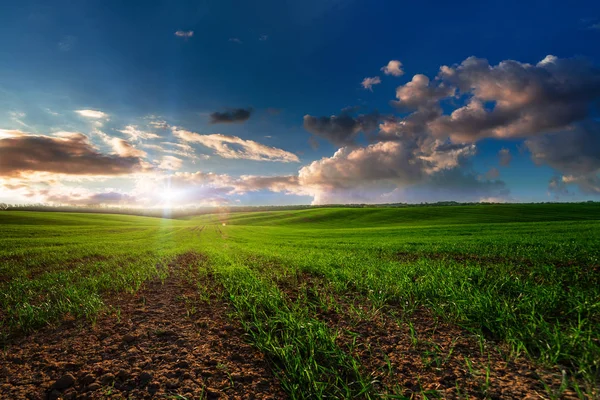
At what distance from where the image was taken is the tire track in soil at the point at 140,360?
10.1 feet

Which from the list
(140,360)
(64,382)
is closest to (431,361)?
(140,360)

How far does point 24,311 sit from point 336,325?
20.4 feet

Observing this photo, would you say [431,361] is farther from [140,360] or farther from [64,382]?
[64,382]

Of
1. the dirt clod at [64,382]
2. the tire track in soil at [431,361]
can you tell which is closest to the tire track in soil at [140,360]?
the dirt clod at [64,382]

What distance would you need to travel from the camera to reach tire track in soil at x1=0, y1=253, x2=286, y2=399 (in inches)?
121

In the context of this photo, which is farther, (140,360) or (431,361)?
(140,360)

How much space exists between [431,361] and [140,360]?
3.70m

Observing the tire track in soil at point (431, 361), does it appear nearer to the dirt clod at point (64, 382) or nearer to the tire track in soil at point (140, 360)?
the tire track in soil at point (140, 360)

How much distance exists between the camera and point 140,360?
3688mm

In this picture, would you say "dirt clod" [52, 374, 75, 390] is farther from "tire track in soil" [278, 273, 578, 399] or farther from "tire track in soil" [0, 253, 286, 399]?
"tire track in soil" [278, 273, 578, 399]

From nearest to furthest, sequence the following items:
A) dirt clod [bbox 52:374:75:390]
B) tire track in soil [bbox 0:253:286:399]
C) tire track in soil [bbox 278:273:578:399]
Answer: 1. tire track in soil [bbox 278:273:578:399]
2. tire track in soil [bbox 0:253:286:399]
3. dirt clod [bbox 52:374:75:390]

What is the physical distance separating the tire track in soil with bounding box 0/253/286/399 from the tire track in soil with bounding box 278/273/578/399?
1244 mm

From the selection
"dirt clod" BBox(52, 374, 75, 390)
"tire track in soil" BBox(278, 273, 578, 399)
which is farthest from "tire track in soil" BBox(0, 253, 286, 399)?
"tire track in soil" BBox(278, 273, 578, 399)

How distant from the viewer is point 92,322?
201 inches
